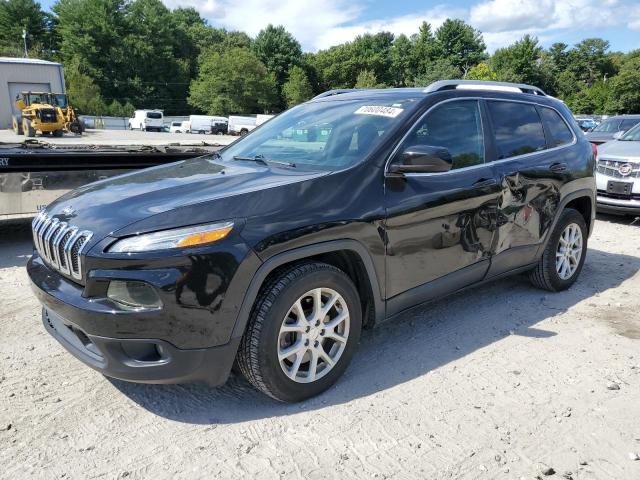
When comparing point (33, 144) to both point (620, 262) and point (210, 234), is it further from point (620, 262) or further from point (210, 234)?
point (620, 262)

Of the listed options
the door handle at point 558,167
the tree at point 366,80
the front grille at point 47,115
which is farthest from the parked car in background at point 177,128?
the door handle at point 558,167

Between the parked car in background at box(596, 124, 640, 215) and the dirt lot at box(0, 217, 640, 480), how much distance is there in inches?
182

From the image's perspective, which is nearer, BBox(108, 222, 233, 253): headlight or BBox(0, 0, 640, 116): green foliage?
BBox(108, 222, 233, 253): headlight

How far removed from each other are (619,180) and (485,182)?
5.58 meters

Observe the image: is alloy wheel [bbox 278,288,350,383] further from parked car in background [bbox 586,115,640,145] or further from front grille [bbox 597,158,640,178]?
parked car in background [bbox 586,115,640,145]

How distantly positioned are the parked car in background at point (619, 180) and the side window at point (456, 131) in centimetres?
539

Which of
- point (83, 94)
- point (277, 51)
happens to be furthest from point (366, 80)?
point (83, 94)

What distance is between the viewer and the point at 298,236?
2715 millimetres

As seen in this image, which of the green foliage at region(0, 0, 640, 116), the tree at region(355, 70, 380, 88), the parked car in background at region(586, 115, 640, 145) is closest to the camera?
the parked car in background at region(586, 115, 640, 145)

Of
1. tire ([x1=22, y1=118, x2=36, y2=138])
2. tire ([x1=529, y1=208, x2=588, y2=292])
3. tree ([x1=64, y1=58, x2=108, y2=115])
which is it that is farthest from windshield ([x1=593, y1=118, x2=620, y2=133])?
tree ([x1=64, y1=58, x2=108, y2=115])

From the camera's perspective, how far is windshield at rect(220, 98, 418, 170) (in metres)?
3.28

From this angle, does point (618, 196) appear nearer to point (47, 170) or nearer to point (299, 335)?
point (299, 335)

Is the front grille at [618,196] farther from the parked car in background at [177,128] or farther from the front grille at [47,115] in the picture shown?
the parked car in background at [177,128]

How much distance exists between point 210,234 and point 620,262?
535 centimetres
